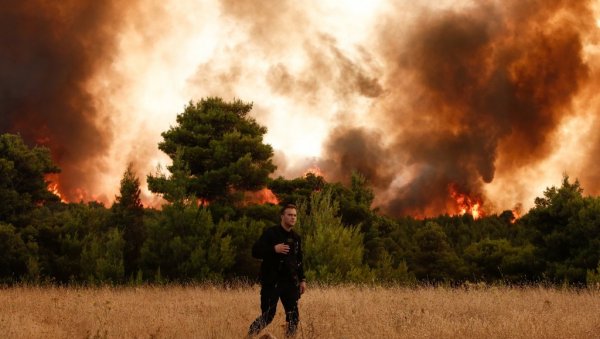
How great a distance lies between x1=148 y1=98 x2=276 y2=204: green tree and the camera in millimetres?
28703

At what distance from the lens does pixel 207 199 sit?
2995 centimetres

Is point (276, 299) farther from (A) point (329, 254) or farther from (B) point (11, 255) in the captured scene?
(B) point (11, 255)

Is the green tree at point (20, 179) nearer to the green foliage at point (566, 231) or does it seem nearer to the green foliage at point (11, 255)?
the green foliage at point (11, 255)

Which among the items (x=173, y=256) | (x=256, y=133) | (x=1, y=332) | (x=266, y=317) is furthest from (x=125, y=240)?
(x=266, y=317)

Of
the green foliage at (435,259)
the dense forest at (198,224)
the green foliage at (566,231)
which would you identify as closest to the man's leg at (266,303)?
the dense forest at (198,224)

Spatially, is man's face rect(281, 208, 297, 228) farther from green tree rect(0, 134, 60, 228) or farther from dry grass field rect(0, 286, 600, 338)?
green tree rect(0, 134, 60, 228)

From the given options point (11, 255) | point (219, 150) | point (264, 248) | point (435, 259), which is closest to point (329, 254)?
point (219, 150)

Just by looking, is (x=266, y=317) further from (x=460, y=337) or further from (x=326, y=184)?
(x=326, y=184)

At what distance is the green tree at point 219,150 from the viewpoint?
2870cm

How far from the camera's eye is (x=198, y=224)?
2456 centimetres

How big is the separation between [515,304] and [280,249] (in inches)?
316

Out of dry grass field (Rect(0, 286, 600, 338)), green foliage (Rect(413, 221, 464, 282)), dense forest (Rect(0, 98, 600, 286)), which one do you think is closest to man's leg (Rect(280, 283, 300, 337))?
dry grass field (Rect(0, 286, 600, 338))

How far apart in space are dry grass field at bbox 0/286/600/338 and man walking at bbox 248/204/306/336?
2.72 feet

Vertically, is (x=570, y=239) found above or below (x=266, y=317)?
above
